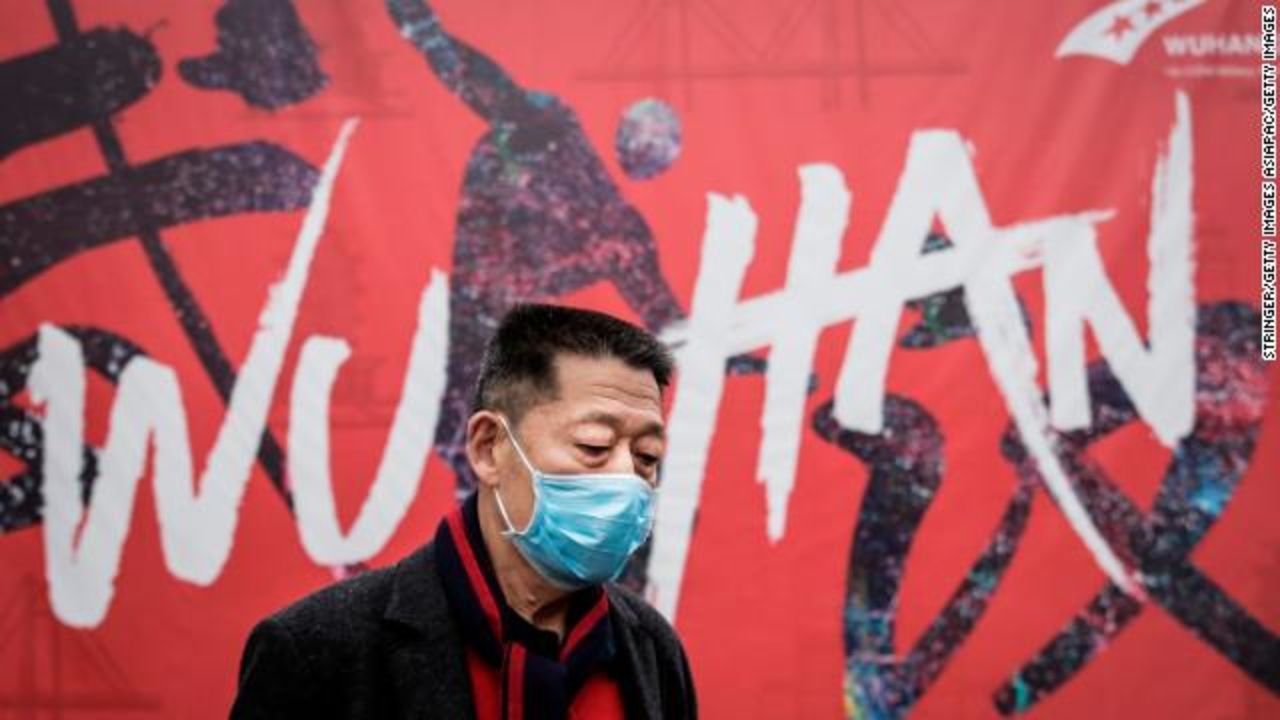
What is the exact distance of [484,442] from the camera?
1.33 metres

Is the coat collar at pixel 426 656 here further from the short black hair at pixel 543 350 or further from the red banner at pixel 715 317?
the red banner at pixel 715 317

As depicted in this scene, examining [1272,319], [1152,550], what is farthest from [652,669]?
[1272,319]

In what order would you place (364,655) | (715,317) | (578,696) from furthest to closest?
(715,317) → (578,696) → (364,655)

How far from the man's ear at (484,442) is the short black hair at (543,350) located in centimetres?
2

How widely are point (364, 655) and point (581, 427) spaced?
348mm

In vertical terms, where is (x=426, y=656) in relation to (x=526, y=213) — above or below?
below

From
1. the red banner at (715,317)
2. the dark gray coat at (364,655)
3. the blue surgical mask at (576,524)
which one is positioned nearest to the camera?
the dark gray coat at (364,655)

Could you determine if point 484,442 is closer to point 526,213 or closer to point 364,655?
point 364,655

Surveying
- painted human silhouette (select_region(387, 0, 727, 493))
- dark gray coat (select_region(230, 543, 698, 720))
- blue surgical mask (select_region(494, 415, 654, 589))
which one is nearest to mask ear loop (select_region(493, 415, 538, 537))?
blue surgical mask (select_region(494, 415, 654, 589))

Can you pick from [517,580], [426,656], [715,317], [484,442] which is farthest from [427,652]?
[715,317]

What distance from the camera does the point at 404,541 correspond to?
226 centimetres

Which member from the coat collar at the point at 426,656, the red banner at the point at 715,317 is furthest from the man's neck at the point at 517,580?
the red banner at the point at 715,317

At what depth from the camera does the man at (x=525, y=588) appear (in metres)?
1.14

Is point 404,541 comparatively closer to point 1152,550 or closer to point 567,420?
point 567,420
